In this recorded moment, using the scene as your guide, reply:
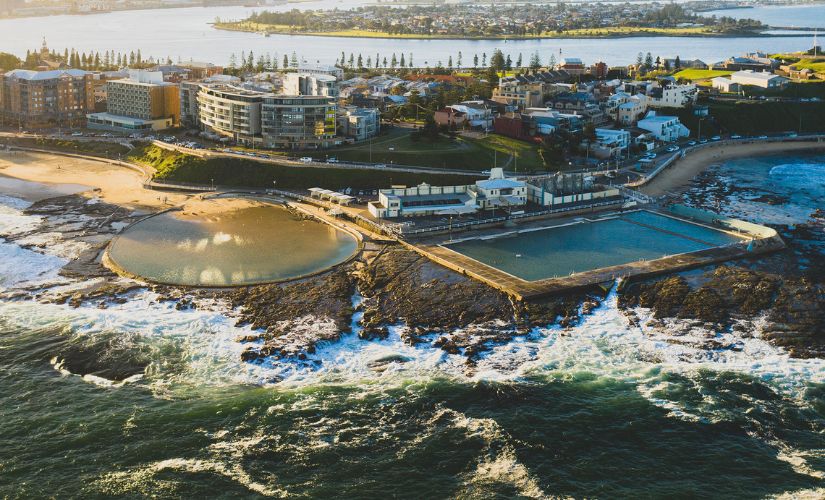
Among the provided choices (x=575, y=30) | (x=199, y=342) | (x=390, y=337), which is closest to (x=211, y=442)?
(x=199, y=342)

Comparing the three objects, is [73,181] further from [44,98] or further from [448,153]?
[448,153]

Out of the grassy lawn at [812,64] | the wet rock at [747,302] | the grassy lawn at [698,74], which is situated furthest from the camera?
the grassy lawn at [812,64]

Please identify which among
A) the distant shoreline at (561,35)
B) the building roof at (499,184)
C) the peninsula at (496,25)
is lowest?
the building roof at (499,184)

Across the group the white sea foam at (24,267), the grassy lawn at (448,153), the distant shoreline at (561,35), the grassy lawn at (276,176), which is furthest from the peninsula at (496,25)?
the white sea foam at (24,267)

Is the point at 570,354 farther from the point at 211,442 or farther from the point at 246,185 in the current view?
the point at 246,185

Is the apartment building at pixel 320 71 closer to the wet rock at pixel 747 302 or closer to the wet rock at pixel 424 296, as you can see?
the wet rock at pixel 424 296

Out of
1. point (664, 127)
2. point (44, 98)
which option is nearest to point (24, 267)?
point (44, 98)

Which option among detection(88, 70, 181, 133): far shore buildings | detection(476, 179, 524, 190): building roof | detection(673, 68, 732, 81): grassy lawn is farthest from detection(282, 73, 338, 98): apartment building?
detection(673, 68, 732, 81): grassy lawn

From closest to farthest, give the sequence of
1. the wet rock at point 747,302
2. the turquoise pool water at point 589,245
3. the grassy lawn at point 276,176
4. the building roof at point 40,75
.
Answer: the wet rock at point 747,302 < the turquoise pool water at point 589,245 < the grassy lawn at point 276,176 < the building roof at point 40,75
